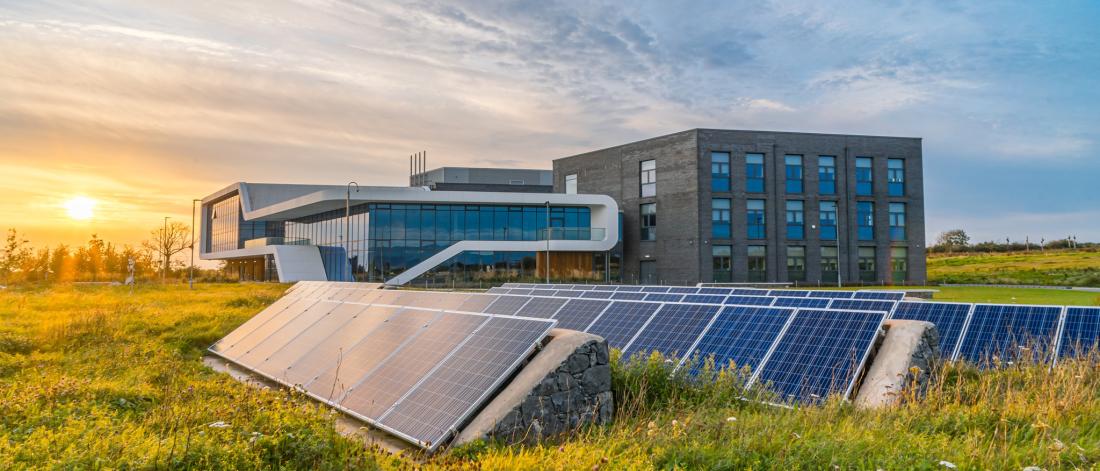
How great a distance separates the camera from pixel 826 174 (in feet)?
185

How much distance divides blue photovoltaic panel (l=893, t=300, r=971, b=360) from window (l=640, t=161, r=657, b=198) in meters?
45.3

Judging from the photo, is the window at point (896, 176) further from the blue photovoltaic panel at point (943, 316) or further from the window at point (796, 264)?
the blue photovoltaic panel at point (943, 316)

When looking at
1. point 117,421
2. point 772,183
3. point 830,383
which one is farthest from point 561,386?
point 772,183

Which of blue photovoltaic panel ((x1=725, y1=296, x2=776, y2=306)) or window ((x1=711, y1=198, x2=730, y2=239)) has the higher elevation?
window ((x1=711, y1=198, x2=730, y2=239))

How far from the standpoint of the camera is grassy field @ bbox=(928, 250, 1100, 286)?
52656mm

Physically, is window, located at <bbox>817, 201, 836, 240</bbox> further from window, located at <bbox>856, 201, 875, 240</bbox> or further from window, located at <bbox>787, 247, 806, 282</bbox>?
window, located at <bbox>787, 247, 806, 282</bbox>

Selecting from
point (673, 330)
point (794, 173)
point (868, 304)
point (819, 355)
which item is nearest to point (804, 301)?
point (868, 304)

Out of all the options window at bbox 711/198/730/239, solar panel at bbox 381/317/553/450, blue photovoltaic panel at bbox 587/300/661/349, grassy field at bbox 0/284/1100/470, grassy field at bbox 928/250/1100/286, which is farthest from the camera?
window at bbox 711/198/730/239

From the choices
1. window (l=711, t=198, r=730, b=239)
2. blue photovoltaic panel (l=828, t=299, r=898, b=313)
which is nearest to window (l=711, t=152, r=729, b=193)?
window (l=711, t=198, r=730, b=239)

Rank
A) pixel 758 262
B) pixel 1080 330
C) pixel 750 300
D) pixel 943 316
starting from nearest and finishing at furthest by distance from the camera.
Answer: pixel 1080 330 < pixel 943 316 < pixel 750 300 < pixel 758 262

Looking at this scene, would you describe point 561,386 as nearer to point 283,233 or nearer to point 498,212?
point 498,212

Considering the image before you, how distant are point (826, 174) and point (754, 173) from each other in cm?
633

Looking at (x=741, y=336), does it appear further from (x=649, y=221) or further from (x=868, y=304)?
(x=649, y=221)

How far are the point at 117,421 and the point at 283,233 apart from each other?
64.2 m
